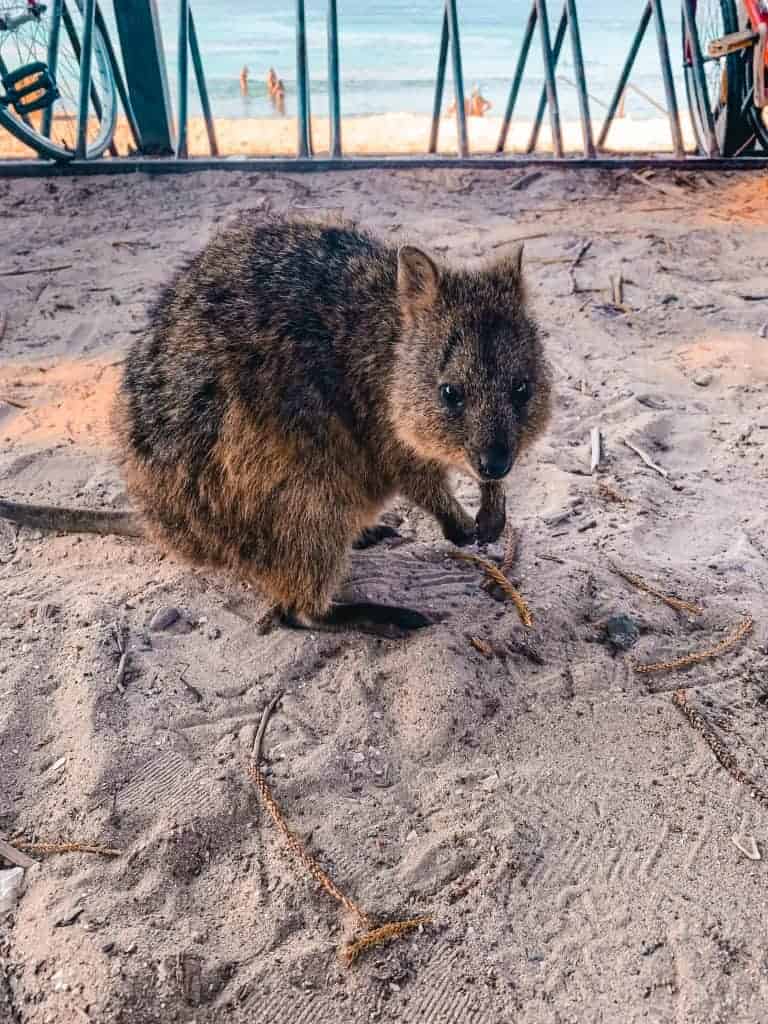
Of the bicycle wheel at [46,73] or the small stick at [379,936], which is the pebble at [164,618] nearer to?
the small stick at [379,936]

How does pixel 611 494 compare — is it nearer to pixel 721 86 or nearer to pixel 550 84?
pixel 550 84

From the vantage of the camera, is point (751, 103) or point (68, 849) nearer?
point (68, 849)

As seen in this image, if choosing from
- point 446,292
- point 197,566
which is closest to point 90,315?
point 197,566

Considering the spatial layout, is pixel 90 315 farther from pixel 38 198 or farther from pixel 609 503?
pixel 609 503

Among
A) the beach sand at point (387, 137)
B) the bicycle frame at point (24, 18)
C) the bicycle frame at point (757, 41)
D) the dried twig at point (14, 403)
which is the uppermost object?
the bicycle frame at point (24, 18)

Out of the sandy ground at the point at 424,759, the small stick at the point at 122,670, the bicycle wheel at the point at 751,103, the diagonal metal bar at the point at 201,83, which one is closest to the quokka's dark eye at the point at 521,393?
the sandy ground at the point at 424,759

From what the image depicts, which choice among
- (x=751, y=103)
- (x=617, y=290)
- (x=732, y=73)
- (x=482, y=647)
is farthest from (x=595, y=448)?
(x=732, y=73)

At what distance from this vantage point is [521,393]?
2.80 meters

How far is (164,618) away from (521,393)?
1.49 m

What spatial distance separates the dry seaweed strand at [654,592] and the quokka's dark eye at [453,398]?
102cm

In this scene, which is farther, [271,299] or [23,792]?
[271,299]

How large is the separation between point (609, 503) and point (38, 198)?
222 inches

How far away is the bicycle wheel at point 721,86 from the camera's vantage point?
7.33 metres

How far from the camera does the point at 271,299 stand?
2908 millimetres
